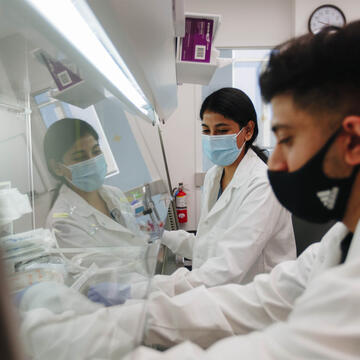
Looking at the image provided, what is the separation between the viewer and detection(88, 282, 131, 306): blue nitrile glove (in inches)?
29.0

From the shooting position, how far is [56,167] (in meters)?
0.74

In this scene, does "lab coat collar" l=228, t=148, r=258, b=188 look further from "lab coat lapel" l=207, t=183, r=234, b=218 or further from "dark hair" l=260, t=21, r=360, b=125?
"dark hair" l=260, t=21, r=360, b=125

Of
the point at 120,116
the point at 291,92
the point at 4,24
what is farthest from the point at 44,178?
the point at 291,92

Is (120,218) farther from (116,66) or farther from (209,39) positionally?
(209,39)

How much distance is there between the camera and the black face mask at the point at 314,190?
1.94 feet

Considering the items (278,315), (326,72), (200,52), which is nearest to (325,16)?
(200,52)

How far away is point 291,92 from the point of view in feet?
2.02

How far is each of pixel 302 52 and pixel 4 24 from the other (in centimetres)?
65

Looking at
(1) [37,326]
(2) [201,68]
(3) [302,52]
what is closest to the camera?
(1) [37,326]

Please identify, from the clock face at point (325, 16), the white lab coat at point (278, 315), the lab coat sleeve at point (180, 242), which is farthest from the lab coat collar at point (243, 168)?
the clock face at point (325, 16)

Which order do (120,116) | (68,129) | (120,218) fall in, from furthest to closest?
(120,116), (120,218), (68,129)

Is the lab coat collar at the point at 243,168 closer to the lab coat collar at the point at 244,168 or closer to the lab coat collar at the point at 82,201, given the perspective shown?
the lab coat collar at the point at 244,168

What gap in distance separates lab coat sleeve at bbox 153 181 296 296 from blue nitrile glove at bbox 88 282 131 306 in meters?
0.23

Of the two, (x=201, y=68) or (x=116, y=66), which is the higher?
(x=201, y=68)
